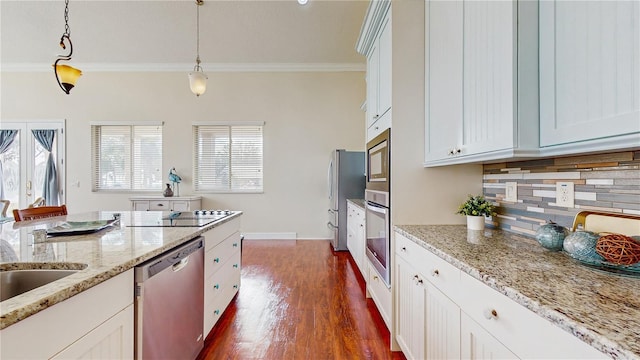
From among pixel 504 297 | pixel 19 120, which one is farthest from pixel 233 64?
pixel 504 297

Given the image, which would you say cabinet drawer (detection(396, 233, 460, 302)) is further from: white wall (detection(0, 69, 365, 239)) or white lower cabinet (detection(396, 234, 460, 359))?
white wall (detection(0, 69, 365, 239))

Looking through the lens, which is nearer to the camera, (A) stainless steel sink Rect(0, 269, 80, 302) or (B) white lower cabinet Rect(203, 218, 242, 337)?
(A) stainless steel sink Rect(0, 269, 80, 302)

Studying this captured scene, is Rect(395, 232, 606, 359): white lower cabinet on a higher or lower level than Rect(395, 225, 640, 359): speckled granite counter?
lower

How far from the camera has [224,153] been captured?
4.88 m

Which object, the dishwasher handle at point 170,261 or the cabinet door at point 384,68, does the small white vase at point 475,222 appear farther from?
the dishwasher handle at point 170,261

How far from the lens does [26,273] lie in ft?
3.07

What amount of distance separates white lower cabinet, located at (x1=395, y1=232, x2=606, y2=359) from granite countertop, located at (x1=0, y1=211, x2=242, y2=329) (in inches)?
47.7

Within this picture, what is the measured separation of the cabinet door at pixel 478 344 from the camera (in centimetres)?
78

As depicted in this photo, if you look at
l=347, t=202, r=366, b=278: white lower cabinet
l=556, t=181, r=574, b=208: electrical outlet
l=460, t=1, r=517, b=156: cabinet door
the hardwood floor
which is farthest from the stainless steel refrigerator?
l=556, t=181, r=574, b=208: electrical outlet

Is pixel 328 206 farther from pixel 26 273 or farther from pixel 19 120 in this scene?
pixel 19 120

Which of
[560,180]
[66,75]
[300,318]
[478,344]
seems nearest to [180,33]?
[66,75]

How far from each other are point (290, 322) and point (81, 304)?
60.8 inches

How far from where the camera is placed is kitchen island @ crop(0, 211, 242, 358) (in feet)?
2.10

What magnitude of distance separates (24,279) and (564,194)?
7.10 ft
